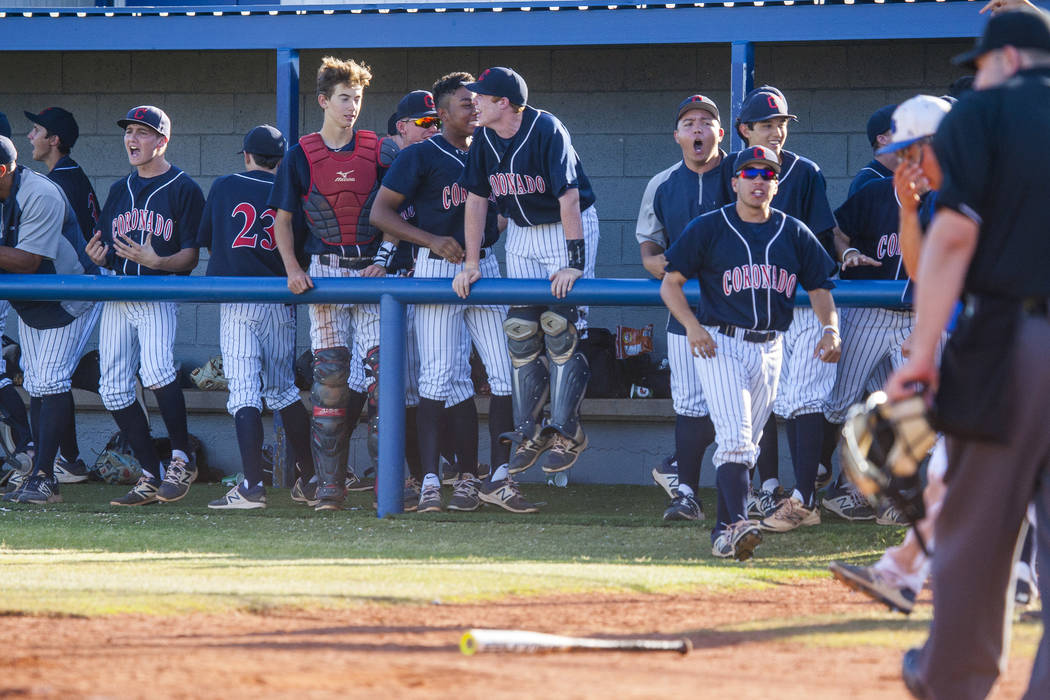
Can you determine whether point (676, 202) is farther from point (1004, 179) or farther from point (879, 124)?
point (1004, 179)

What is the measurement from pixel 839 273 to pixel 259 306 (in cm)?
279

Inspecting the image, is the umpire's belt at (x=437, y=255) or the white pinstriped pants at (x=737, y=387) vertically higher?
the umpire's belt at (x=437, y=255)

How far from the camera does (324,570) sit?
14.6 ft

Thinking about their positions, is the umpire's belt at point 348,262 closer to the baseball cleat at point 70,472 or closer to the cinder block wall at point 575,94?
the baseball cleat at point 70,472

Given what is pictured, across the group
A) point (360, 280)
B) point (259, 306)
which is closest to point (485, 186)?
point (360, 280)

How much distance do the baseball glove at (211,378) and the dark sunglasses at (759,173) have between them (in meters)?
4.66

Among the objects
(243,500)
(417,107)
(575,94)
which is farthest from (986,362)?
(575,94)

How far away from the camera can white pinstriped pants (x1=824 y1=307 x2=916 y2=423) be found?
585cm

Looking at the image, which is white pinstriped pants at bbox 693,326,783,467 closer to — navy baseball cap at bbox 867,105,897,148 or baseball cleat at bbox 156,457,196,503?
navy baseball cap at bbox 867,105,897,148

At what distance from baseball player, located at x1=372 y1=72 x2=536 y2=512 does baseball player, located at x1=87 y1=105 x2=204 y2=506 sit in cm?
115

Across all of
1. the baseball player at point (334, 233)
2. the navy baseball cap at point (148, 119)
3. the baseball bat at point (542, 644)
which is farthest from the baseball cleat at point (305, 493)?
Result: the baseball bat at point (542, 644)

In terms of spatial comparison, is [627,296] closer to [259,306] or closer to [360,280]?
[360,280]

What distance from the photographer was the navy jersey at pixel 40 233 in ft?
21.5

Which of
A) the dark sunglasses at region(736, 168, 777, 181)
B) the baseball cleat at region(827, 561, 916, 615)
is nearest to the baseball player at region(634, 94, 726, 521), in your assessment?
the dark sunglasses at region(736, 168, 777, 181)
